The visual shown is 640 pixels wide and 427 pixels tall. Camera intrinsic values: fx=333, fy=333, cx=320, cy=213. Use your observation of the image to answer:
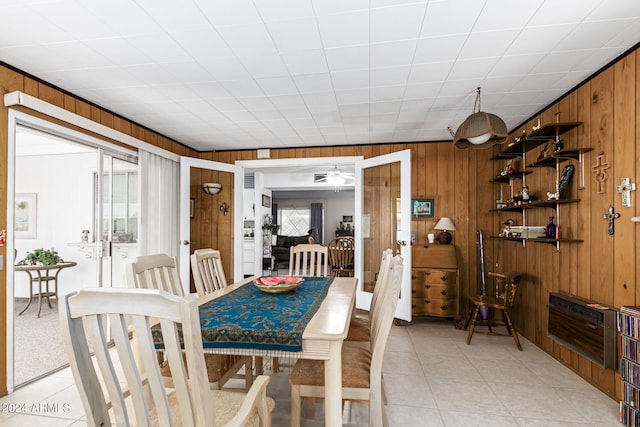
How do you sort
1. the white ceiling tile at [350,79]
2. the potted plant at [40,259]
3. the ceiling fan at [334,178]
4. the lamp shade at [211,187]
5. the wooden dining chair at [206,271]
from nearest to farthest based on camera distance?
the wooden dining chair at [206,271] → the white ceiling tile at [350,79] → the potted plant at [40,259] → the lamp shade at [211,187] → the ceiling fan at [334,178]

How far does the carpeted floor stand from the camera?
278 centimetres

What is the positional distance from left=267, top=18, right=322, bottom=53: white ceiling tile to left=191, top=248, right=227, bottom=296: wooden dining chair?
1588 millimetres

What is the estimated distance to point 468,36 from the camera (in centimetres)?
207

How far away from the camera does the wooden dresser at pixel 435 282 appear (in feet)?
13.5

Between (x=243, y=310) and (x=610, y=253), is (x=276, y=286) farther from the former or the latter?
(x=610, y=253)

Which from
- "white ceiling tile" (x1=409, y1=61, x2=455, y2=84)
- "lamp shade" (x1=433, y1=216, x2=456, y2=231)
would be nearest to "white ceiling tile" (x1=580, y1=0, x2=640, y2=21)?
"white ceiling tile" (x1=409, y1=61, x2=455, y2=84)

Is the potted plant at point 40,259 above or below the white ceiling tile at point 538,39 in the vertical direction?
below

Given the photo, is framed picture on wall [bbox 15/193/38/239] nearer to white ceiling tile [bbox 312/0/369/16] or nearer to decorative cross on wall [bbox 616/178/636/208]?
white ceiling tile [bbox 312/0/369/16]

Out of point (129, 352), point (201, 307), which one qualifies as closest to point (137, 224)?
point (201, 307)

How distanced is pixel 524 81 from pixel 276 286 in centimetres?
255

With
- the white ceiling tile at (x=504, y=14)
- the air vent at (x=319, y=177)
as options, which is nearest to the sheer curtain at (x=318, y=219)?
the air vent at (x=319, y=177)

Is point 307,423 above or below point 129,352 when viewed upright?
below

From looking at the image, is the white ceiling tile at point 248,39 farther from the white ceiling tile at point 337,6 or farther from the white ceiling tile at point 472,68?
the white ceiling tile at point 472,68

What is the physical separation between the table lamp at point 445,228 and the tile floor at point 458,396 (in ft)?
4.92
